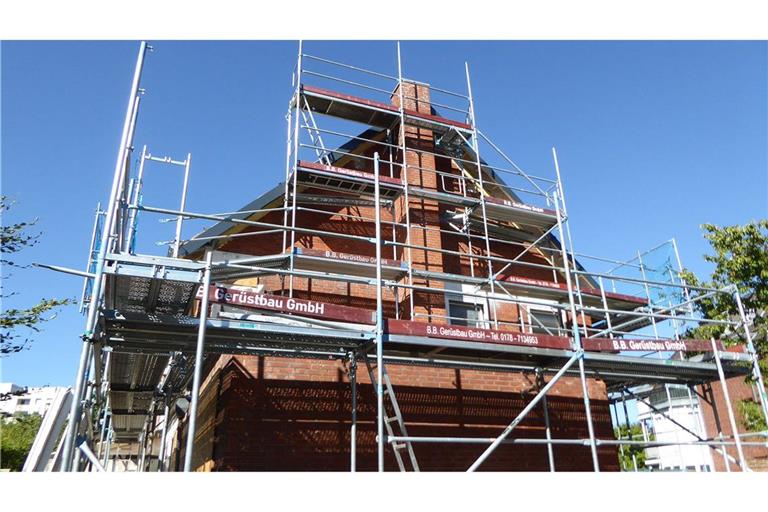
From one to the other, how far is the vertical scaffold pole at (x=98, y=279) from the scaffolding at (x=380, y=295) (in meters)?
0.02

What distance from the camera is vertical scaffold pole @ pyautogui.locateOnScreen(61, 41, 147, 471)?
5.40 metres

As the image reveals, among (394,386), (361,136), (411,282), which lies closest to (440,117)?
(361,136)

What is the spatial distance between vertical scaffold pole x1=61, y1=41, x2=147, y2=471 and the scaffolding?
0.08 ft

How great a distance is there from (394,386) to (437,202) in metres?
4.69

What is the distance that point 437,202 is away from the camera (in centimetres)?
1270

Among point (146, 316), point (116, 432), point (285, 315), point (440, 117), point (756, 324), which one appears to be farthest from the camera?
point (116, 432)

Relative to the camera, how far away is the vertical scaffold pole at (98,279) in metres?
5.40

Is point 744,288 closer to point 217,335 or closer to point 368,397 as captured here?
point 368,397

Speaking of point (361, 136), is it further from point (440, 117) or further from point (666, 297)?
point (666, 297)

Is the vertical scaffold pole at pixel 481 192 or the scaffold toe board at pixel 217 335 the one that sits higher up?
the vertical scaffold pole at pixel 481 192

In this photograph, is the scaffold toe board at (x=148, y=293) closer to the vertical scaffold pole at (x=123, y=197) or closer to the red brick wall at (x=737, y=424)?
the vertical scaffold pole at (x=123, y=197)

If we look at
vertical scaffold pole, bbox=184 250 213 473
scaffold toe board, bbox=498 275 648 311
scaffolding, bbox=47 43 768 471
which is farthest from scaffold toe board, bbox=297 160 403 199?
vertical scaffold pole, bbox=184 250 213 473

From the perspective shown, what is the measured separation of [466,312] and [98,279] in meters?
7.98

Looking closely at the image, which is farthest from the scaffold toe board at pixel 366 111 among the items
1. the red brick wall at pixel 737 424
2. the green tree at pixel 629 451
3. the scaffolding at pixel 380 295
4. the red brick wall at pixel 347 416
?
the red brick wall at pixel 737 424
